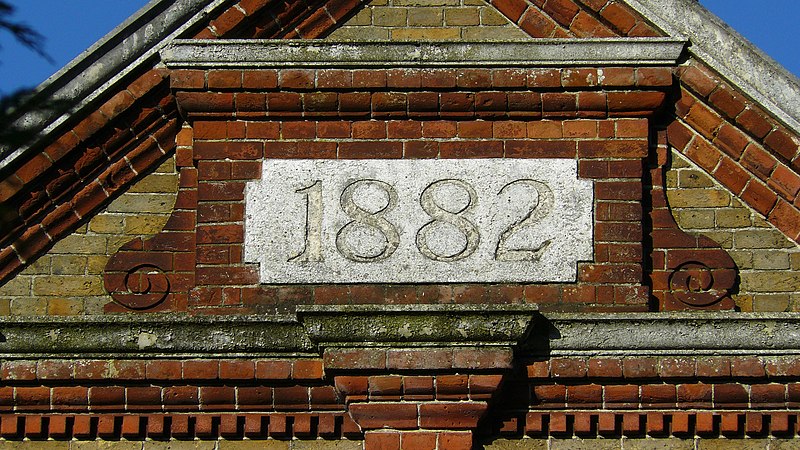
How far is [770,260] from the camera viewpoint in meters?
8.46

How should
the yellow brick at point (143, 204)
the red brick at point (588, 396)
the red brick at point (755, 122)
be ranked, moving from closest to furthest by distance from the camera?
1. the red brick at point (588, 396)
2. the red brick at point (755, 122)
3. the yellow brick at point (143, 204)

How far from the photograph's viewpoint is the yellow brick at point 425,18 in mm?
8883

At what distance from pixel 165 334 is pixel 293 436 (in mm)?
800

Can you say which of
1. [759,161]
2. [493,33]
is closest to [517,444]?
[759,161]

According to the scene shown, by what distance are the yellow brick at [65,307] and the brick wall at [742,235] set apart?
306 cm

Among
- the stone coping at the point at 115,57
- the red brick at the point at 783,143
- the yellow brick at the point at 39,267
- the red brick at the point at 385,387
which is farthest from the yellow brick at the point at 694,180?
the yellow brick at the point at 39,267

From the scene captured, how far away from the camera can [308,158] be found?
851 centimetres

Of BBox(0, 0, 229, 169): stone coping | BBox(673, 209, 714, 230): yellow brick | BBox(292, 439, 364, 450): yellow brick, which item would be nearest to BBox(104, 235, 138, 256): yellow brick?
BBox(0, 0, 229, 169): stone coping

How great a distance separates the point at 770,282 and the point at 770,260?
117 mm

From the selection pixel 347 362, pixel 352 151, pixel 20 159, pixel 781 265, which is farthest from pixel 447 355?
pixel 20 159

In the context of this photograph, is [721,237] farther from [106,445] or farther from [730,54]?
[106,445]

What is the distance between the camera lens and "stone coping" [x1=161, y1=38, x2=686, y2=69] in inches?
336

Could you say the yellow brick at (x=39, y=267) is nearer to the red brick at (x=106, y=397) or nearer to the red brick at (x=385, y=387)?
the red brick at (x=106, y=397)

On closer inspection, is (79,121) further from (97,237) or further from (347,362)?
(347,362)
